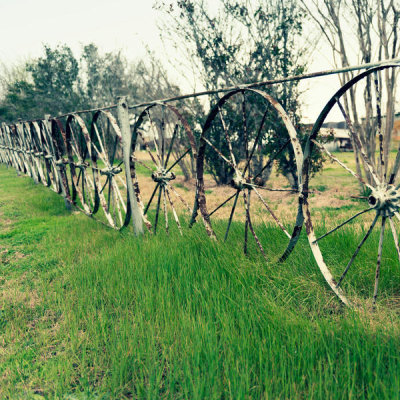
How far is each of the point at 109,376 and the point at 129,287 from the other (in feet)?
2.83

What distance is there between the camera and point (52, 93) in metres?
20.0

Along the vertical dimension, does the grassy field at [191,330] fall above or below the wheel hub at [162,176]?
below

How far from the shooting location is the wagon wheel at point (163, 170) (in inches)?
145

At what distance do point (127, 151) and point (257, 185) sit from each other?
5.37 ft

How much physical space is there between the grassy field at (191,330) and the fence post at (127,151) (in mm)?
621

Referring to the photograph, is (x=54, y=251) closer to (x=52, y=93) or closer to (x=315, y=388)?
(x=315, y=388)

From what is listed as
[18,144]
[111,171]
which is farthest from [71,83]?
[111,171]

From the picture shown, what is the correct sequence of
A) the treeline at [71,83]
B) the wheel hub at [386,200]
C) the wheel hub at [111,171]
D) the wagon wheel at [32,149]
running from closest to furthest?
1. the wheel hub at [386,200]
2. the wheel hub at [111,171]
3. the wagon wheel at [32,149]
4. the treeline at [71,83]

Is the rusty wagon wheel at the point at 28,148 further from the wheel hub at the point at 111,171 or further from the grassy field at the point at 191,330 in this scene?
the grassy field at the point at 191,330

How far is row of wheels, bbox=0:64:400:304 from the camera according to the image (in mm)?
2102

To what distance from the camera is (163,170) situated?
12.4 ft

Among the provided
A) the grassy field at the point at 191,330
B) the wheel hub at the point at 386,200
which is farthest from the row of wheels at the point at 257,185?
the grassy field at the point at 191,330

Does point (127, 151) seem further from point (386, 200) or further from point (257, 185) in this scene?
point (386, 200)

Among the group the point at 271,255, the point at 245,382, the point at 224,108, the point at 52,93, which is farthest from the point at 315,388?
the point at 52,93
